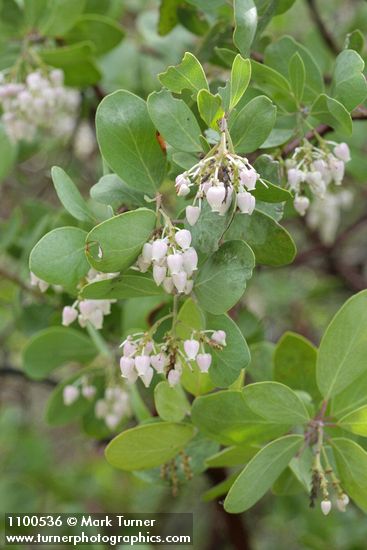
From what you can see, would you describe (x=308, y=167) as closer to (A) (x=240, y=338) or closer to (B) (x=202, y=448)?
(A) (x=240, y=338)

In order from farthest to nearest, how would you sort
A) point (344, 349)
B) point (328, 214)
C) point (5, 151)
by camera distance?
point (328, 214)
point (5, 151)
point (344, 349)

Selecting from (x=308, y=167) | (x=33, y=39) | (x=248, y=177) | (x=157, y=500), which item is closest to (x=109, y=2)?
(x=33, y=39)

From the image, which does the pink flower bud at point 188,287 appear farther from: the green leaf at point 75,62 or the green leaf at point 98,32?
the green leaf at point 98,32

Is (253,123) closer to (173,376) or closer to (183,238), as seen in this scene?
(183,238)

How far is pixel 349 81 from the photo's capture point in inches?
45.1

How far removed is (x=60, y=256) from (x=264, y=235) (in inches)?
12.1

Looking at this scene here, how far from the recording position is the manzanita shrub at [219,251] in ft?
3.43

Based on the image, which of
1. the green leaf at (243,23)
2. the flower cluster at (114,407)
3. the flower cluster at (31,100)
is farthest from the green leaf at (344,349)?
the flower cluster at (31,100)

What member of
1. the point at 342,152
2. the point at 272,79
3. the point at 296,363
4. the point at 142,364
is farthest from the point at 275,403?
the point at 272,79

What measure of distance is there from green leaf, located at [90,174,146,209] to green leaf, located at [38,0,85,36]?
2.37 ft

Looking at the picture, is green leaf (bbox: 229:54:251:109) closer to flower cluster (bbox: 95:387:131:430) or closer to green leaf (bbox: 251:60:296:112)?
green leaf (bbox: 251:60:296:112)

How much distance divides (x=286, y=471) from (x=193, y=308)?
388 millimetres

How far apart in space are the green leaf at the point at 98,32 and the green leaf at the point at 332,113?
2.60ft

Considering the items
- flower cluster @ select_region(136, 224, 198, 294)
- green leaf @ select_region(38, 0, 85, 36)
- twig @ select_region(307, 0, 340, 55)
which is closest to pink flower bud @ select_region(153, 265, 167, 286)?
flower cluster @ select_region(136, 224, 198, 294)
